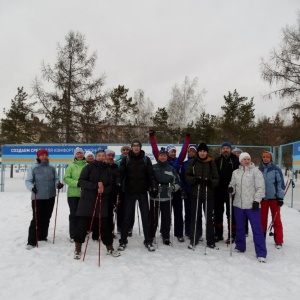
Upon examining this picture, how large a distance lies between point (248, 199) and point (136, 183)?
195 cm

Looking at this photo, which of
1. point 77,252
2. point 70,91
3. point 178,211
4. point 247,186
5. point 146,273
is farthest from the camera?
point 70,91

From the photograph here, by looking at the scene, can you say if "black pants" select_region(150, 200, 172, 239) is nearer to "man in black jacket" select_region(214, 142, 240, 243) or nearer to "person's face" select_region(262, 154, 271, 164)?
"man in black jacket" select_region(214, 142, 240, 243)

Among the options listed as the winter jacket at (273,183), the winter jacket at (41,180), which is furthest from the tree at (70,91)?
the winter jacket at (273,183)

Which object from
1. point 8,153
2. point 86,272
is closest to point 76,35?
point 8,153

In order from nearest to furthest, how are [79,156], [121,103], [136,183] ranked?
[136,183] < [79,156] < [121,103]

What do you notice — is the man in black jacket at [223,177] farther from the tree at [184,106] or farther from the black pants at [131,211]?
the tree at [184,106]

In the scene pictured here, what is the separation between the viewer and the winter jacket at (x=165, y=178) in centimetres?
530

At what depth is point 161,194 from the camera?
5.30 m

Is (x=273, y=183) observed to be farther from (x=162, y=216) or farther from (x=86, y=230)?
(x=86, y=230)

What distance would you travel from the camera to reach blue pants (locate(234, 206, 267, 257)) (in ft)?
15.3

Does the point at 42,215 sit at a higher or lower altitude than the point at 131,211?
lower

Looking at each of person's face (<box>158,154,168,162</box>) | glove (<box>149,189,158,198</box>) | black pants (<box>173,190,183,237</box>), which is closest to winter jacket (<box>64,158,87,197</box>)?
glove (<box>149,189,158,198</box>)

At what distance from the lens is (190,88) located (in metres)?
26.9

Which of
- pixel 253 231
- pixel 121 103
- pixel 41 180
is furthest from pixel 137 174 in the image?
pixel 121 103
